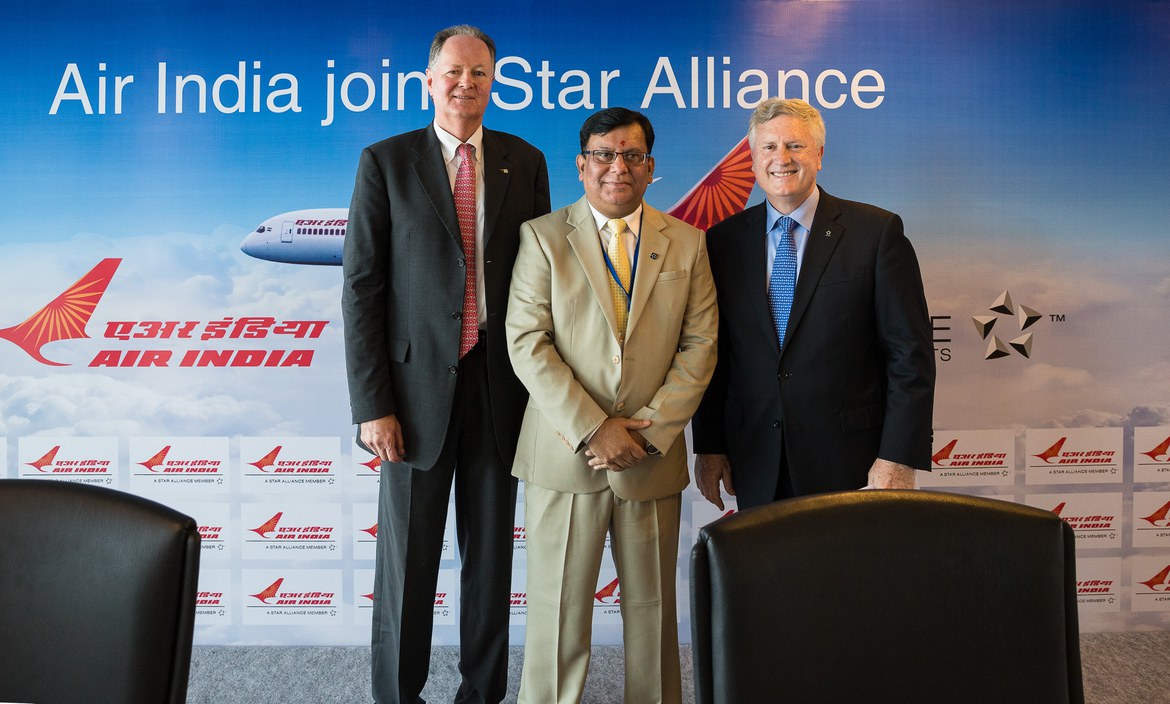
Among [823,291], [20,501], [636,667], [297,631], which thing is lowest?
[297,631]

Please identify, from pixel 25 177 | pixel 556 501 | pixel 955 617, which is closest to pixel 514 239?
pixel 556 501

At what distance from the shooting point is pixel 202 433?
3.42 meters

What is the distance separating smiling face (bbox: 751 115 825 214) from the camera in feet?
7.75

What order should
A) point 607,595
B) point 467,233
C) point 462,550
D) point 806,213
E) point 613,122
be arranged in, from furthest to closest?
1. point 607,595
2. point 462,550
3. point 467,233
4. point 806,213
5. point 613,122

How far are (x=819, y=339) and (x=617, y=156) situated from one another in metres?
0.76

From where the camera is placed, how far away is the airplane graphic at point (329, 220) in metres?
3.37

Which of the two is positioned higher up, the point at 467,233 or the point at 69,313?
the point at 467,233

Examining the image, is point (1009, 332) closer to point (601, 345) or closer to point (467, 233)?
point (601, 345)

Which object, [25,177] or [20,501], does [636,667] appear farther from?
[25,177]

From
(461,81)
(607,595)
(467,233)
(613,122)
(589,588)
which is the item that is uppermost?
(461,81)

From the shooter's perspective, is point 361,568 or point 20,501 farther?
point 361,568

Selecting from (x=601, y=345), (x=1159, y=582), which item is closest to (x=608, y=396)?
(x=601, y=345)

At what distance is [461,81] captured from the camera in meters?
2.47

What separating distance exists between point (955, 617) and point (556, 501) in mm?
1345
